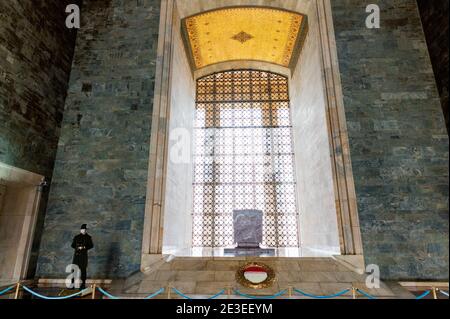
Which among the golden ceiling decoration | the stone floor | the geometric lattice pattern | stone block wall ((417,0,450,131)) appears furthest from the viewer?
the geometric lattice pattern

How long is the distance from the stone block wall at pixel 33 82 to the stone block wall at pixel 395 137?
708cm

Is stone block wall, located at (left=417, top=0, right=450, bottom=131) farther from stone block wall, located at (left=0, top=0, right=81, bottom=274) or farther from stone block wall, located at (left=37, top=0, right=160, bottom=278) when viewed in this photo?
stone block wall, located at (left=0, top=0, right=81, bottom=274)

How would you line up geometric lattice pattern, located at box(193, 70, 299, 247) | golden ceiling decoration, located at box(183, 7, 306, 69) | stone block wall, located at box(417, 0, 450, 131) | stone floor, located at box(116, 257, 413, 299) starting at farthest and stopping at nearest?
geometric lattice pattern, located at box(193, 70, 299, 247)
golden ceiling decoration, located at box(183, 7, 306, 69)
stone block wall, located at box(417, 0, 450, 131)
stone floor, located at box(116, 257, 413, 299)

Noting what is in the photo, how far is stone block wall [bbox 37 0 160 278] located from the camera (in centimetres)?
584

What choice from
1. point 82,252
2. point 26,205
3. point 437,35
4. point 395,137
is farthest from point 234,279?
point 437,35

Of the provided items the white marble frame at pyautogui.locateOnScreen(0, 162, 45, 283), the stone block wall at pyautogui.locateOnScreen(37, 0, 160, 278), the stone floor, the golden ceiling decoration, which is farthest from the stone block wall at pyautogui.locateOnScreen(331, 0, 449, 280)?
the white marble frame at pyautogui.locateOnScreen(0, 162, 45, 283)

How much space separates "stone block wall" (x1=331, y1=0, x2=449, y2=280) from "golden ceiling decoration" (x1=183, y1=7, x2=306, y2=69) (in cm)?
225

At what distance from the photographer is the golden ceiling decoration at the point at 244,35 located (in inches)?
351

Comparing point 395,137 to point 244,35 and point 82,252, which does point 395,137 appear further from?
point 82,252

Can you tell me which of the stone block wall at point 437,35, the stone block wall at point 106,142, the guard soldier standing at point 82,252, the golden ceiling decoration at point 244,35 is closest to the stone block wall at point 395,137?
the stone block wall at point 437,35

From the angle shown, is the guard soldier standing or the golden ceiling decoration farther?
the golden ceiling decoration

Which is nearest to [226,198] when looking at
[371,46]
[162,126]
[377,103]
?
[162,126]

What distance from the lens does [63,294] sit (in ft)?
15.0
